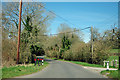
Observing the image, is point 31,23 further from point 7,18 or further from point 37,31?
point 7,18

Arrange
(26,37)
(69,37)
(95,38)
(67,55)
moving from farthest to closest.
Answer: (69,37), (67,55), (95,38), (26,37)

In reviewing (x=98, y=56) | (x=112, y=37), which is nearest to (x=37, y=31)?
(x=98, y=56)

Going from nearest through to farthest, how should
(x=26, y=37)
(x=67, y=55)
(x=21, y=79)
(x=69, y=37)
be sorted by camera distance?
1. (x=21, y=79)
2. (x=26, y=37)
3. (x=67, y=55)
4. (x=69, y=37)

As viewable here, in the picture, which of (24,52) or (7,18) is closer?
(24,52)

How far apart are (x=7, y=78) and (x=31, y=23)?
20.8 metres

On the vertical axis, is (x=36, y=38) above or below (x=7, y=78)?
above

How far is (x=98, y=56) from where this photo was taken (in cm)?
2927

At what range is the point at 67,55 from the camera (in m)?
47.1

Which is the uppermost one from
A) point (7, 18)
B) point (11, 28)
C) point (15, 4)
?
point (15, 4)

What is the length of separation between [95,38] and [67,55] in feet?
46.1

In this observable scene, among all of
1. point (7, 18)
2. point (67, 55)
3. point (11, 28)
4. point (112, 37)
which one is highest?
point (7, 18)

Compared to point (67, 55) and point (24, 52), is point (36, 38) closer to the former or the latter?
point (24, 52)

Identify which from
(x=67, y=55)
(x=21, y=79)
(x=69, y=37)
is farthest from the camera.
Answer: (x=69, y=37)

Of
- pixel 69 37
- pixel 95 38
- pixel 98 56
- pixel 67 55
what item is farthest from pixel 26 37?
pixel 69 37
